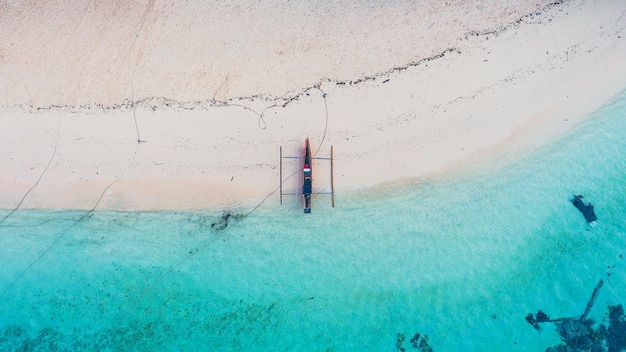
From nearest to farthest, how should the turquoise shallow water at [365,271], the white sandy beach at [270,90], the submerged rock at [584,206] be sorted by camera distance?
the white sandy beach at [270,90], the turquoise shallow water at [365,271], the submerged rock at [584,206]

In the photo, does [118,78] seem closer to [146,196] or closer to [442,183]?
[146,196]

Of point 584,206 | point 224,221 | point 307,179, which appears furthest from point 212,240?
point 584,206

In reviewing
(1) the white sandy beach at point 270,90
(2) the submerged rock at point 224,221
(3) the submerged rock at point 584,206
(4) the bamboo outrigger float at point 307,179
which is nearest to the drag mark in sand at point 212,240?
(2) the submerged rock at point 224,221

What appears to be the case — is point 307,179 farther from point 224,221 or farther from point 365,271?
point 365,271

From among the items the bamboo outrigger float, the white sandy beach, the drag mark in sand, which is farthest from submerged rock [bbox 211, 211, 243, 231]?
the bamboo outrigger float

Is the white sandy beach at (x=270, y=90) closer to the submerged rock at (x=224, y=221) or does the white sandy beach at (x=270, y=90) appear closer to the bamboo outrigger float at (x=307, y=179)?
the bamboo outrigger float at (x=307, y=179)

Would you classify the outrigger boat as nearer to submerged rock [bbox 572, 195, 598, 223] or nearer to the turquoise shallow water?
the turquoise shallow water

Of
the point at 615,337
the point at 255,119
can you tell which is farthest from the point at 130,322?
the point at 615,337

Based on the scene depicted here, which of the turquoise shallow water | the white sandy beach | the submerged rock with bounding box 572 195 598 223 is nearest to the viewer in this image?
the white sandy beach
